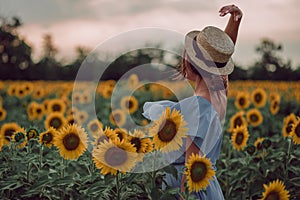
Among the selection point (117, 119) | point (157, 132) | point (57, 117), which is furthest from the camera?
point (117, 119)

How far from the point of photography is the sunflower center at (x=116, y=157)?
2855mm

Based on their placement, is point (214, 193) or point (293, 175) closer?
point (214, 193)

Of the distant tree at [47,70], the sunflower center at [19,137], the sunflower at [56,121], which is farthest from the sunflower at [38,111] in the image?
the distant tree at [47,70]

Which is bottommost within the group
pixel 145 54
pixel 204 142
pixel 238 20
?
pixel 204 142

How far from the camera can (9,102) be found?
403 inches

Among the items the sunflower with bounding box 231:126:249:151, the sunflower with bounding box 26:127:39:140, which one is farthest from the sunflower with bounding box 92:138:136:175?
the sunflower with bounding box 231:126:249:151

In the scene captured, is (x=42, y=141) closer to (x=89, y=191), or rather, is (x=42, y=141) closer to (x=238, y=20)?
(x=89, y=191)

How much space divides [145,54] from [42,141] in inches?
1066

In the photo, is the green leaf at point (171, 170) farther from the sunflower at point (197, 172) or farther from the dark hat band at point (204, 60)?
the dark hat band at point (204, 60)

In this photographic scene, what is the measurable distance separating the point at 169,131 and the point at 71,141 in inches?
32.6

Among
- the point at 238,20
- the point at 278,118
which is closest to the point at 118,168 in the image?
the point at 238,20

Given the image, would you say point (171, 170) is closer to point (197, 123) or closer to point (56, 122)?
point (197, 123)

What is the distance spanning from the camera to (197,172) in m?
2.80

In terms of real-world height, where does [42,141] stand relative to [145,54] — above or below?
below
